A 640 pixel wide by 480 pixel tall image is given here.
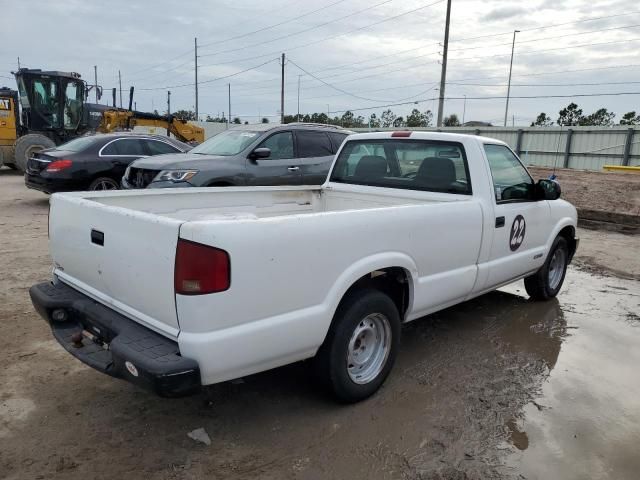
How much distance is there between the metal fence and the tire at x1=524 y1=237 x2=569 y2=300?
2334 centimetres

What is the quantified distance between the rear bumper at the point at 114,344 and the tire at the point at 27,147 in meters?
14.7

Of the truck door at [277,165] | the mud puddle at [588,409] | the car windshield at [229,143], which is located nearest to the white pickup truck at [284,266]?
the mud puddle at [588,409]

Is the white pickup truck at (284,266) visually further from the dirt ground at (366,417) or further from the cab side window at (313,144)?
the cab side window at (313,144)

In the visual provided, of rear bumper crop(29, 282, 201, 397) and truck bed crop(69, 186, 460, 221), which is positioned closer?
rear bumper crop(29, 282, 201, 397)

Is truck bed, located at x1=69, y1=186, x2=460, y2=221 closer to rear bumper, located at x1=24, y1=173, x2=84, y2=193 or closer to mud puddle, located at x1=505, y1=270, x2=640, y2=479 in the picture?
mud puddle, located at x1=505, y1=270, x2=640, y2=479

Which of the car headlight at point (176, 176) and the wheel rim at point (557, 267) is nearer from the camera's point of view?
the wheel rim at point (557, 267)

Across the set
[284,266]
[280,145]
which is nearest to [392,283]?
[284,266]

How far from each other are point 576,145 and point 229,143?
27132mm

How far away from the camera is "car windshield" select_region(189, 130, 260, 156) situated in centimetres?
876

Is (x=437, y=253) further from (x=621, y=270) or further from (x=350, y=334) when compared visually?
(x=621, y=270)

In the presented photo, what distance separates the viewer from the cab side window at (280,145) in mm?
8898

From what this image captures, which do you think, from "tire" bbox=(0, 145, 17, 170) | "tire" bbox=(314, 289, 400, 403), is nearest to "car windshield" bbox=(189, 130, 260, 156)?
"tire" bbox=(314, 289, 400, 403)

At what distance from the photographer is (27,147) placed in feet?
52.7

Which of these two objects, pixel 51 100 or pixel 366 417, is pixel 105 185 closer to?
pixel 366 417
